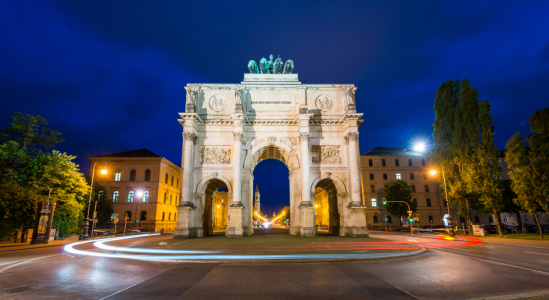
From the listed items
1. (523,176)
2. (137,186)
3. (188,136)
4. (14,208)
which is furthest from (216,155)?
(137,186)

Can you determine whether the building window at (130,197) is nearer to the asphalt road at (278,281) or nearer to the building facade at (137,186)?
the building facade at (137,186)

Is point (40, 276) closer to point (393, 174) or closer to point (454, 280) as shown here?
point (454, 280)

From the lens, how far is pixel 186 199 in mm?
26281

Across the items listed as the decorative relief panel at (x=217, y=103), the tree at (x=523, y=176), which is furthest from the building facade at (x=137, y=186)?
the tree at (x=523, y=176)

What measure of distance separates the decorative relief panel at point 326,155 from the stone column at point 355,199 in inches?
52.9

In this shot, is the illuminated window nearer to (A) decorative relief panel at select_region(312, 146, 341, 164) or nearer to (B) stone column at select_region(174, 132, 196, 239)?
(B) stone column at select_region(174, 132, 196, 239)

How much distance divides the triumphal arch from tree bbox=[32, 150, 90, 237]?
1146 centimetres

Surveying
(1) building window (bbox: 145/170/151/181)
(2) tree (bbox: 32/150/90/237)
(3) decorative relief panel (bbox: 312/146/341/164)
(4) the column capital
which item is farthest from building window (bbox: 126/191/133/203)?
(3) decorative relief panel (bbox: 312/146/341/164)

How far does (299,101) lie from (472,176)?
19866 millimetres

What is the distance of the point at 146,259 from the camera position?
12.4m

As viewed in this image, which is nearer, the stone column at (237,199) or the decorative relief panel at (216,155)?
the stone column at (237,199)

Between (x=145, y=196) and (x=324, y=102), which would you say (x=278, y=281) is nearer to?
(x=324, y=102)

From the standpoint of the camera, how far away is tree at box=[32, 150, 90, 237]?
84.5 ft

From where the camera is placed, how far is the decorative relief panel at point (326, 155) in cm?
2862
